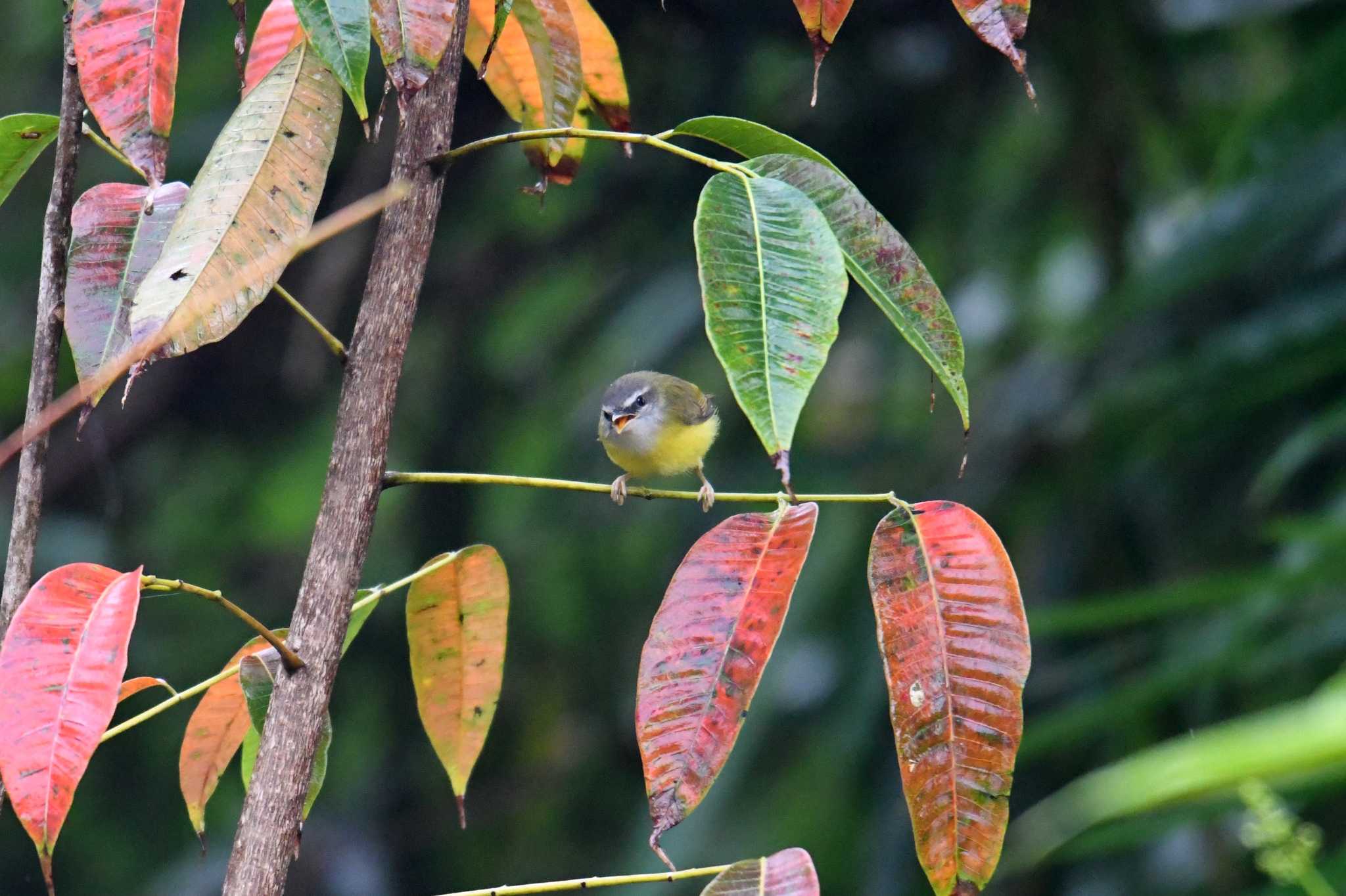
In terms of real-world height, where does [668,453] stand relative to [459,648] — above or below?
below

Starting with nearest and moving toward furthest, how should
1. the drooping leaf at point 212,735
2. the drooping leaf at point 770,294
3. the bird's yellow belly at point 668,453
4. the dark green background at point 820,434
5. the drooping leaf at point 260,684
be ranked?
the drooping leaf at point 770,294 < the drooping leaf at point 260,684 < the drooping leaf at point 212,735 < the bird's yellow belly at point 668,453 < the dark green background at point 820,434

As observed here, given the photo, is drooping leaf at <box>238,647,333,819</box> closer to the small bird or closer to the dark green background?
the small bird

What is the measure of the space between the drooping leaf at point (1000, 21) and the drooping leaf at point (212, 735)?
79cm

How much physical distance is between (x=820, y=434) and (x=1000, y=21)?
12.9 feet

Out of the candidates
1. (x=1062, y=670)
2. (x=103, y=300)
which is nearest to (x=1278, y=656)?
(x=1062, y=670)

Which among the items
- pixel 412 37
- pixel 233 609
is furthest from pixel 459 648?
pixel 412 37

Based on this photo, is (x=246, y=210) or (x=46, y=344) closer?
(x=246, y=210)

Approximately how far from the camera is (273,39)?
1.33m

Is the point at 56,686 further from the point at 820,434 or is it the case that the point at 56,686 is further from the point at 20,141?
the point at 820,434

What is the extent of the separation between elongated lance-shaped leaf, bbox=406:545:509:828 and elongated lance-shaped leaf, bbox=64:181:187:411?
0.35 m

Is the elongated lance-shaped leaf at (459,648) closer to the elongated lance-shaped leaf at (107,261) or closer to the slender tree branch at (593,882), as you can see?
the slender tree branch at (593,882)

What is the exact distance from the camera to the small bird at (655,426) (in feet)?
9.01

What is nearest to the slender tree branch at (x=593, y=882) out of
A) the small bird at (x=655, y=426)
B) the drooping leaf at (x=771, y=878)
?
the drooping leaf at (x=771, y=878)

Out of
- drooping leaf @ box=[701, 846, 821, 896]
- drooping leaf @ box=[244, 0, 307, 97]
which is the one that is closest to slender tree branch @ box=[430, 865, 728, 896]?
drooping leaf @ box=[701, 846, 821, 896]
